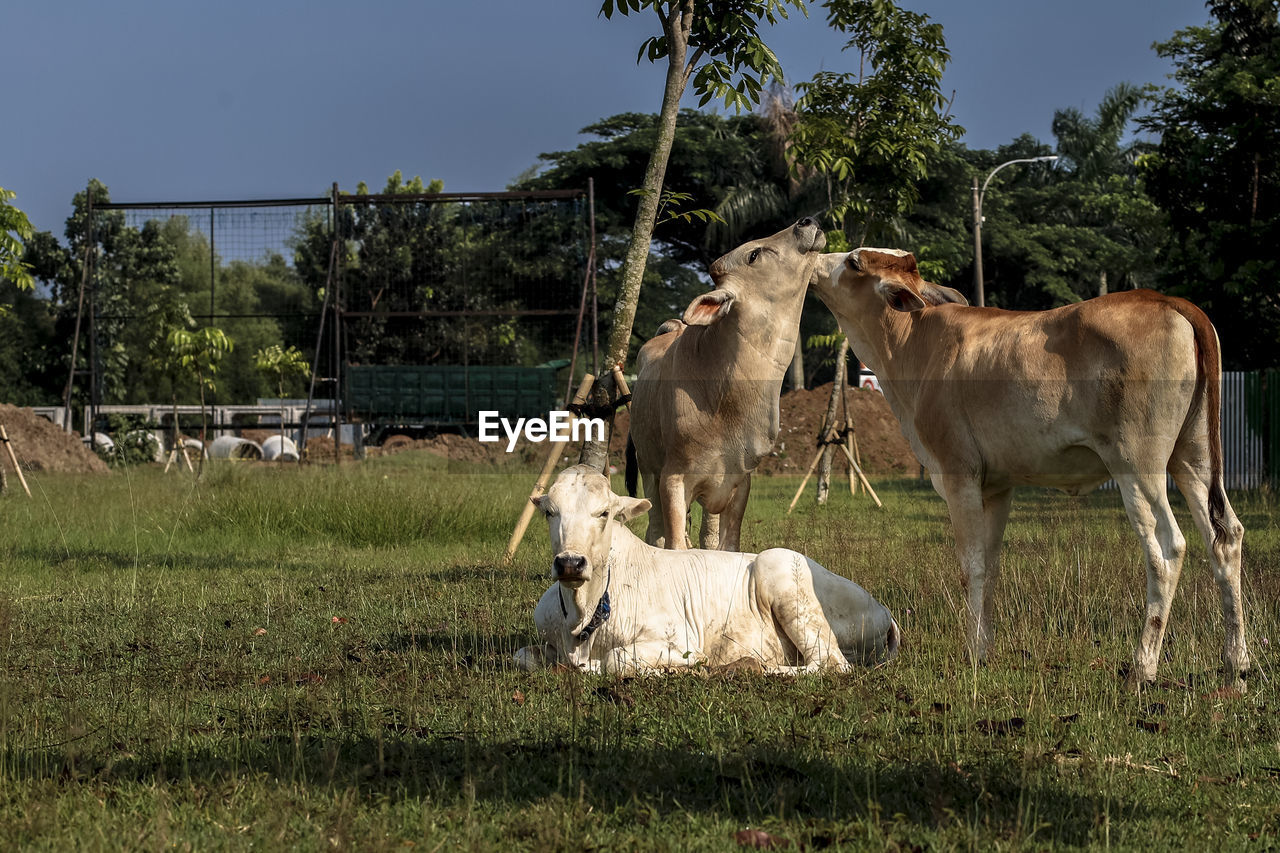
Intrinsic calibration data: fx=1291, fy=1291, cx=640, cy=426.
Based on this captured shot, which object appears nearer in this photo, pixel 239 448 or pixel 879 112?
pixel 879 112

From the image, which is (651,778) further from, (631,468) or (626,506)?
(631,468)

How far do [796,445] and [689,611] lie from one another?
1049 inches

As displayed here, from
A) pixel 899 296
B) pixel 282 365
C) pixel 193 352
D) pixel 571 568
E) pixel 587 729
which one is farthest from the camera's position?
pixel 282 365

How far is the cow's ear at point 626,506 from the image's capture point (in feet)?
20.3

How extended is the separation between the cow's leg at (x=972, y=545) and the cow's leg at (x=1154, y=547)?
0.80 meters

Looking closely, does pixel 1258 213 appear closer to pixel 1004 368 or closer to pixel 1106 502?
pixel 1106 502

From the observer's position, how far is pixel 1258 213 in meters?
22.0

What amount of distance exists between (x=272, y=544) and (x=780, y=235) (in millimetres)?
7445

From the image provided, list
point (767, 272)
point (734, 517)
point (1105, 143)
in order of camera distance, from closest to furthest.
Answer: point (767, 272) → point (734, 517) → point (1105, 143)

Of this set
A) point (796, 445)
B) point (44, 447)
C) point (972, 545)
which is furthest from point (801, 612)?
point (796, 445)

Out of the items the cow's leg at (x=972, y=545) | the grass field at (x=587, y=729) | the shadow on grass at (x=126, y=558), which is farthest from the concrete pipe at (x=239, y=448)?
the cow's leg at (x=972, y=545)

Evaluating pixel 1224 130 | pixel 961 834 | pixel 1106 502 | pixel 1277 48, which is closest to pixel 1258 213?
pixel 1224 130

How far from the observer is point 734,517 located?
7906mm

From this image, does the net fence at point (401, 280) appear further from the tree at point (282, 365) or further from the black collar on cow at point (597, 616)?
the black collar on cow at point (597, 616)
